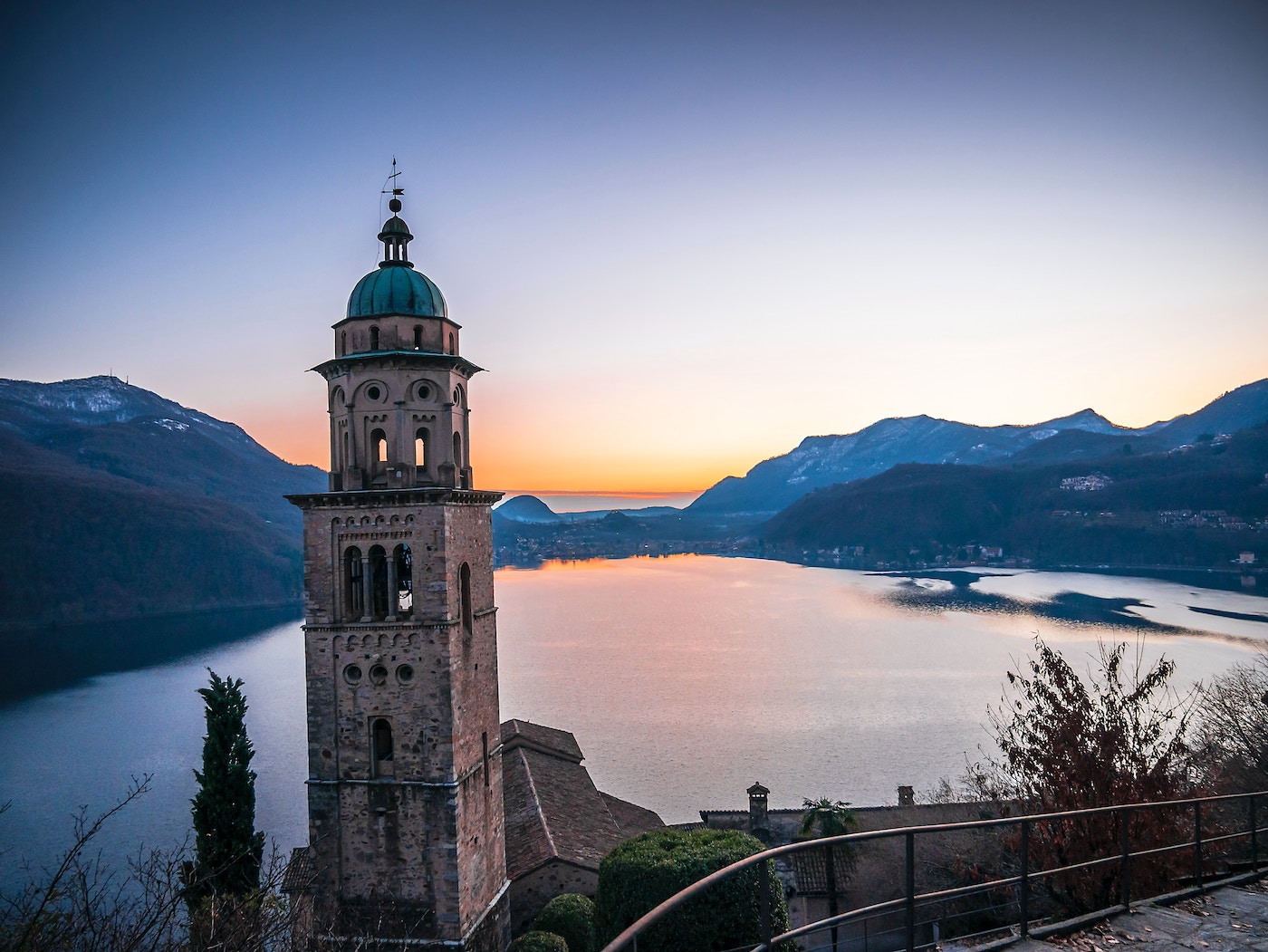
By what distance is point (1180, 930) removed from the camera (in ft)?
20.2

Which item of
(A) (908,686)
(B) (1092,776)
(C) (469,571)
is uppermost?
(C) (469,571)

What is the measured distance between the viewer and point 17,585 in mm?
94312

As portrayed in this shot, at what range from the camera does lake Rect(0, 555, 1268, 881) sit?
34719mm

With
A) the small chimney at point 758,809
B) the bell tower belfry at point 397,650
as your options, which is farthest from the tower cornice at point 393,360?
the small chimney at point 758,809

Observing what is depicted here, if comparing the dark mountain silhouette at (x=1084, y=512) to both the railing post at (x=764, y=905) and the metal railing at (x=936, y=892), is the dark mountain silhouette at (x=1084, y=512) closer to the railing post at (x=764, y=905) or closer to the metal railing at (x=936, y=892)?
the metal railing at (x=936, y=892)

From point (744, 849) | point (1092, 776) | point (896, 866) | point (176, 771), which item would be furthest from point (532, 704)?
point (1092, 776)

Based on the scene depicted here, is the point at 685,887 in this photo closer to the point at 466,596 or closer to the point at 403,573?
the point at 466,596

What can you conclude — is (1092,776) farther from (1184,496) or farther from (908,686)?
(1184,496)

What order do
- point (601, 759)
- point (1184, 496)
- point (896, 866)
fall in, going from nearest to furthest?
point (896, 866), point (601, 759), point (1184, 496)

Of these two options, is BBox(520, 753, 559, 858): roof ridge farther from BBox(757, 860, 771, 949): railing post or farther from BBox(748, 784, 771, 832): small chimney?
BBox(757, 860, 771, 949): railing post

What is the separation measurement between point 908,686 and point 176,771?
44141 millimetres

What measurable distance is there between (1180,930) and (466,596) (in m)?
13.0

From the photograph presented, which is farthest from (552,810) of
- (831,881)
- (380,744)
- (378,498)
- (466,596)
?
(378,498)

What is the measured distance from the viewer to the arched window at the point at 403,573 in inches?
613
